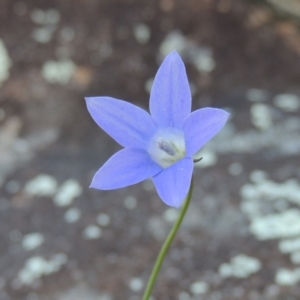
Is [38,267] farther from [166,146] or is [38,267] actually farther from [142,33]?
[142,33]

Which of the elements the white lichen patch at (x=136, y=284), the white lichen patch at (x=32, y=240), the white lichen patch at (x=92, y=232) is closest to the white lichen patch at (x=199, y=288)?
the white lichen patch at (x=136, y=284)

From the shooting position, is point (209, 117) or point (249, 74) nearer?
point (209, 117)

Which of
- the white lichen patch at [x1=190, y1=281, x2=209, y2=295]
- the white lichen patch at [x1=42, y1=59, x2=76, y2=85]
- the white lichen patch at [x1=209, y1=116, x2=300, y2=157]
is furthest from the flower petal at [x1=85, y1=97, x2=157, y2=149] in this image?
the white lichen patch at [x1=42, y1=59, x2=76, y2=85]

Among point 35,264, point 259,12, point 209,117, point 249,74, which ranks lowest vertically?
point 35,264

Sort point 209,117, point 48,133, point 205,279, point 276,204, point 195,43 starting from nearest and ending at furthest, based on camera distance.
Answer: point 209,117 → point 205,279 → point 276,204 → point 48,133 → point 195,43

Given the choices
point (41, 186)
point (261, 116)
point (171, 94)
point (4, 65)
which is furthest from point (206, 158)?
point (171, 94)

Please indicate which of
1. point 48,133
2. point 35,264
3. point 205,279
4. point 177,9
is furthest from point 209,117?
point 177,9

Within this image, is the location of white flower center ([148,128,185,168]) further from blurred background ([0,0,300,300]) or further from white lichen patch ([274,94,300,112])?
white lichen patch ([274,94,300,112])

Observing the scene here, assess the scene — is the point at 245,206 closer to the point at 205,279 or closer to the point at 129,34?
the point at 205,279
